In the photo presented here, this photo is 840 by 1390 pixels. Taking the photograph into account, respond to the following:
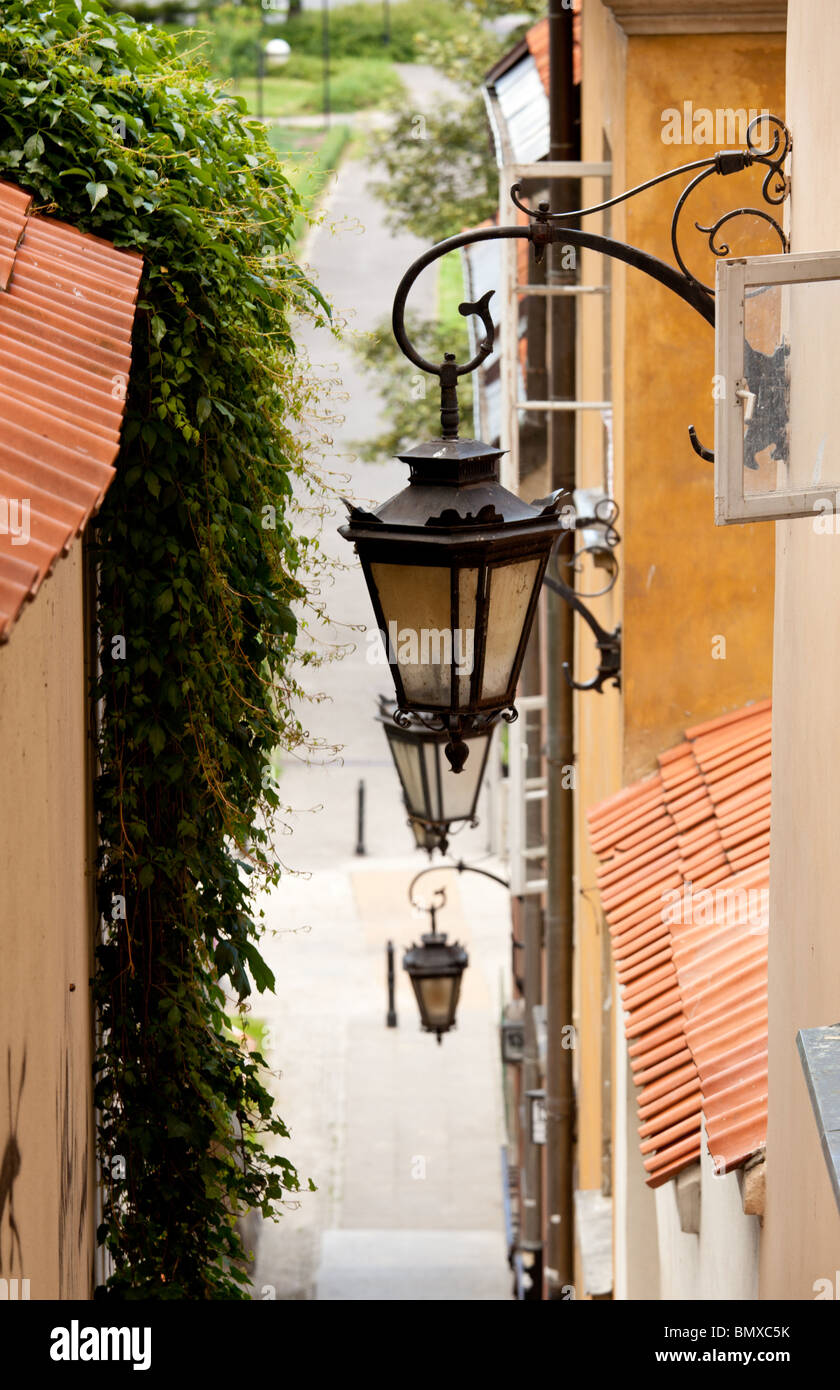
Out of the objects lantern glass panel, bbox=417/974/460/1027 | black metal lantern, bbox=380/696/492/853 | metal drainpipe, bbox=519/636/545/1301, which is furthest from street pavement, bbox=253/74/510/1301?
lantern glass panel, bbox=417/974/460/1027

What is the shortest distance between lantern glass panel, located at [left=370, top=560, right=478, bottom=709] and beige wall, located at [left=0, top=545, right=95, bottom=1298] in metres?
0.81

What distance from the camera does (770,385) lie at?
369 cm

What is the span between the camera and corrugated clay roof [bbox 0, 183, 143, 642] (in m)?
3.18

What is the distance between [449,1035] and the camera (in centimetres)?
2011

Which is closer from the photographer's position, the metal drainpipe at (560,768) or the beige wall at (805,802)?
the beige wall at (805,802)

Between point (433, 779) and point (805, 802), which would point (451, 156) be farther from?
point (805, 802)

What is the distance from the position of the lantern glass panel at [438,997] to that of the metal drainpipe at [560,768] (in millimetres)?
1651

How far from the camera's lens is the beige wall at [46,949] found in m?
3.95

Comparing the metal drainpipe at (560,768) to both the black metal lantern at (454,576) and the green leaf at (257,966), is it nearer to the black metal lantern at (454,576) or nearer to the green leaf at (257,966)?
the green leaf at (257,966)

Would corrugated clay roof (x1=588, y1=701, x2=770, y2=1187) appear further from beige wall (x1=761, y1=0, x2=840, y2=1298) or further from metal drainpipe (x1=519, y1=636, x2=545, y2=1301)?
metal drainpipe (x1=519, y1=636, x2=545, y2=1301)

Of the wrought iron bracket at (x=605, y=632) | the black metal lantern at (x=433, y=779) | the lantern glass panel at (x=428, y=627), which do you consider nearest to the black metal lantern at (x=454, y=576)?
the lantern glass panel at (x=428, y=627)

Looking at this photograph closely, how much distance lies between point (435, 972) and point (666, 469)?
513 centimetres

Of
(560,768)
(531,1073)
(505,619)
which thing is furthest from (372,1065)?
(505,619)
